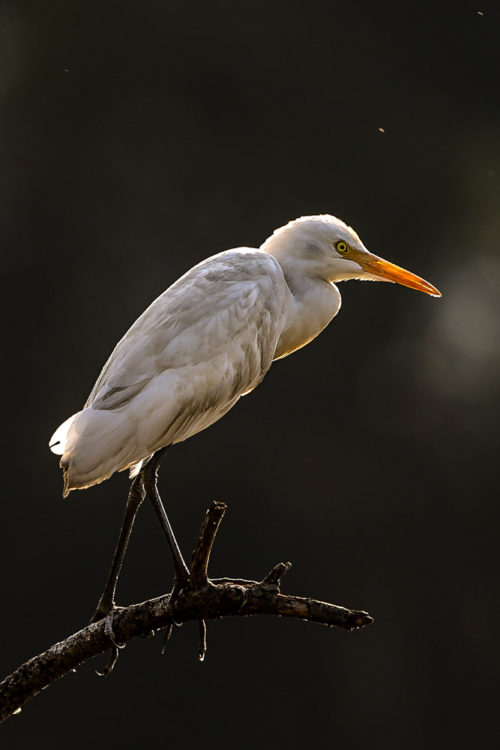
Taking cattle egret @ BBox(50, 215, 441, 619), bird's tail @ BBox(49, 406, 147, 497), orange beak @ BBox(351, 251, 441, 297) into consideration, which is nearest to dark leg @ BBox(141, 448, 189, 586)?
cattle egret @ BBox(50, 215, 441, 619)

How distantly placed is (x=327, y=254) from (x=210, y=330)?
0.36 metres

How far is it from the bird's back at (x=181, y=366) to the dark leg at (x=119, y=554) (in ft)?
0.41

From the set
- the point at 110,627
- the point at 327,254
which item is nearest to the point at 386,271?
the point at 327,254

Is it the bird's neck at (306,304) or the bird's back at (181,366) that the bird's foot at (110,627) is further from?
the bird's neck at (306,304)

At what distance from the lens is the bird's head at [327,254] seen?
5.95 feet

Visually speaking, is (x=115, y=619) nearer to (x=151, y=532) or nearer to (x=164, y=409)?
(x=164, y=409)

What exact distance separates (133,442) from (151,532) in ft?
6.35

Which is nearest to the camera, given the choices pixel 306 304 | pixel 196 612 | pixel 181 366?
pixel 196 612

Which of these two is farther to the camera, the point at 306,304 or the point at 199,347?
the point at 306,304

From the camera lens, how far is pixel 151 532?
3.31 meters

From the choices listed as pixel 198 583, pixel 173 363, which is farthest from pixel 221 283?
pixel 198 583

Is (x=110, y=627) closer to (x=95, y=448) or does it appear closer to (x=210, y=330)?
(x=95, y=448)

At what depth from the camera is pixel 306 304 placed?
71.2 inches

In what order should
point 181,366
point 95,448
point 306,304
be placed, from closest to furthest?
point 95,448 < point 181,366 < point 306,304
